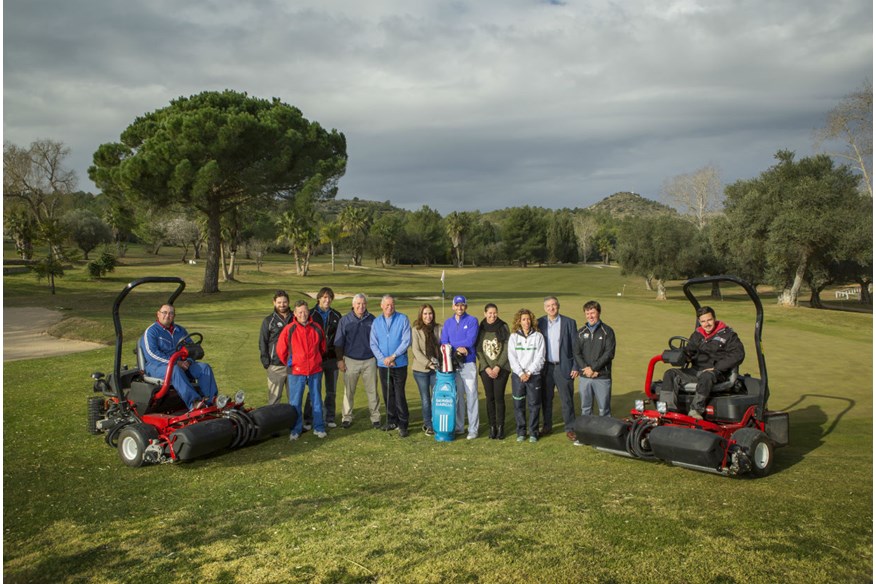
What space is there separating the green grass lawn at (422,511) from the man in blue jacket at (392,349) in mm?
555

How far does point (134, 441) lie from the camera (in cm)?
778

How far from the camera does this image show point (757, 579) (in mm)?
4324

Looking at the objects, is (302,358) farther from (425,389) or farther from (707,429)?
Answer: (707,429)

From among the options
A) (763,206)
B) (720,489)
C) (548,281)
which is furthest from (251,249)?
(720,489)

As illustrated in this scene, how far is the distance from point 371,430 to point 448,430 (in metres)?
1.36

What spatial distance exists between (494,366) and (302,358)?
2.84m

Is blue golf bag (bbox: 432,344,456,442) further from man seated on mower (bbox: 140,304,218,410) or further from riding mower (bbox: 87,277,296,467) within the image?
man seated on mower (bbox: 140,304,218,410)

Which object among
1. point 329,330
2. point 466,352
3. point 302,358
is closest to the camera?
point 302,358

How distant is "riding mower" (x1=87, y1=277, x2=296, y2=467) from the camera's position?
25.2 ft

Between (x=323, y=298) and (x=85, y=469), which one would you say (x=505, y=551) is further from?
(x=323, y=298)

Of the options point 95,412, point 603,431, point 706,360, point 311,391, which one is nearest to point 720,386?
point 706,360

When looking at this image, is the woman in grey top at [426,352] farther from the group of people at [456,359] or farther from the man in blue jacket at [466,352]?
the man in blue jacket at [466,352]

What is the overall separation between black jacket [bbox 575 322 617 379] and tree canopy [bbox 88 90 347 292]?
30300 mm

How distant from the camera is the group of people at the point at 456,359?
9516 mm
